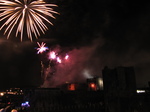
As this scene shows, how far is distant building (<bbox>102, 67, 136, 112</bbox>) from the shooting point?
30062 millimetres

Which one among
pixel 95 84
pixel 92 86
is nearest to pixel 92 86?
pixel 92 86

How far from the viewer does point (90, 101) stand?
3344 centimetres

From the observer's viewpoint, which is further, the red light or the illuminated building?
the red light

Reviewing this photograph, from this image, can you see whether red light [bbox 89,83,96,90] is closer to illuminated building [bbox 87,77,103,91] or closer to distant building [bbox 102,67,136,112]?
illuminated building [bbox 87,77,103,91]

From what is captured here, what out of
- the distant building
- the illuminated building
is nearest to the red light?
the illuminated building

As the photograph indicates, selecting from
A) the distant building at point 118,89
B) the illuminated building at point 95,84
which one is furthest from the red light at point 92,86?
the distant building at point 118,89

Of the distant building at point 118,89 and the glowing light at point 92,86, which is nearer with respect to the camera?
the distant building at point 118,89

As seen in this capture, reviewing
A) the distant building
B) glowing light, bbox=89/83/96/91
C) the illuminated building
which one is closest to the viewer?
the distant building

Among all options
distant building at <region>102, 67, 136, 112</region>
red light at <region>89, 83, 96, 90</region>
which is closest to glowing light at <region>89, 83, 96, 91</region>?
red light at <region>89, 83, 96, 90</region>

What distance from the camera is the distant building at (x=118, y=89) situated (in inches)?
1184

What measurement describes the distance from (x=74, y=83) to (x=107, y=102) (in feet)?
87.5

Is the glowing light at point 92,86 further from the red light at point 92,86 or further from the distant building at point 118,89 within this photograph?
the distant building at point 118,89

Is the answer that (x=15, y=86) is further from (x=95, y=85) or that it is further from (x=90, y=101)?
(x=90, y=101)

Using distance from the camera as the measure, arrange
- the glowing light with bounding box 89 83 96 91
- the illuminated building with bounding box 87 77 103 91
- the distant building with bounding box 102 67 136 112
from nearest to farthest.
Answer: the distant building with bounding box 102 67 136 112 < the illuminated building with bounding box 87 77 103 91 < the glowing light with bounding box 89 83 96 91
